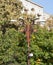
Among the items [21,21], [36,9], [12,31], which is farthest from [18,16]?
[36,9]

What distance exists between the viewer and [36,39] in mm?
27719

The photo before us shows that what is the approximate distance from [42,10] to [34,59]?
28.8 metres

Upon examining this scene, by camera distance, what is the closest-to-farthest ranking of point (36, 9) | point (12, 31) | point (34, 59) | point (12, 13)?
1. point (34, 59)
2. point (12, 31)
3. point (12, 13)
4. point (36, 9)

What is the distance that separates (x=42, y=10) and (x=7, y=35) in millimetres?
27375

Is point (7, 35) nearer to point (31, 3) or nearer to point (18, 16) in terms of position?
point (18, 16)

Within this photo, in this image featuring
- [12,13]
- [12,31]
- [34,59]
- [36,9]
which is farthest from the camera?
[36,9]

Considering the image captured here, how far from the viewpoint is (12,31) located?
28688 mm

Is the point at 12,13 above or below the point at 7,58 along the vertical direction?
above

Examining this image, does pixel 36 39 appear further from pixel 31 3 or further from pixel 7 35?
pixel 31 3

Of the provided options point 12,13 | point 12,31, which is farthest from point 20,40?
point 12,13

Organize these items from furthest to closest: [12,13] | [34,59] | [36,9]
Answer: [36,9] → [12,13] → [34,59]

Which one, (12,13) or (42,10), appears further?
(42,10)

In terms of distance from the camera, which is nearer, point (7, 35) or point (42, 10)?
point (7, 35)

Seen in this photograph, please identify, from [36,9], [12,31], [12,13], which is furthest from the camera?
[36,9]
